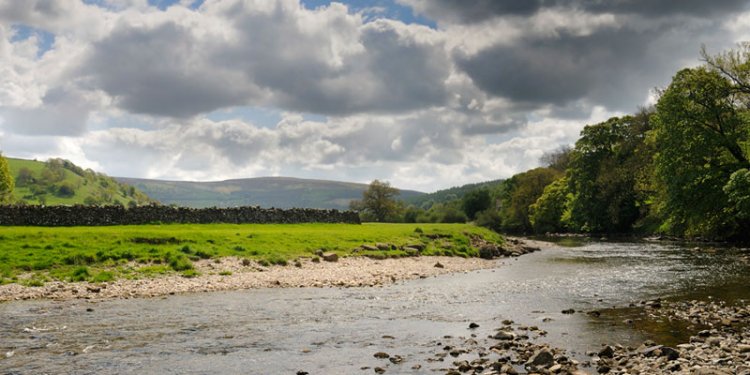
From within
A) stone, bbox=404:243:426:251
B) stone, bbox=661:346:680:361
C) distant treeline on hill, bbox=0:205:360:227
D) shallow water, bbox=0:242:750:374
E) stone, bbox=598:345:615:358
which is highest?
distant treeline on hill, bbox=0:205:360:227

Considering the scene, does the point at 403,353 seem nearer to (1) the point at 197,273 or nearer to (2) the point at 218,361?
(2) the point at 218,361

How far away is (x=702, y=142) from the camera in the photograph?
149 ft

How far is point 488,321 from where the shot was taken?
60.4ft

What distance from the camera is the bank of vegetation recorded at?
146 feet

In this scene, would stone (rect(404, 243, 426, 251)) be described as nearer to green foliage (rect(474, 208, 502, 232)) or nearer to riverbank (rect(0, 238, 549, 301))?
riverbank (rect(0, 238, 549, 301))

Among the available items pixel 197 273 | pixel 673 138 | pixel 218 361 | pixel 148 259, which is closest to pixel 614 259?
pixel 673 138

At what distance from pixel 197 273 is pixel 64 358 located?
54.4 ft

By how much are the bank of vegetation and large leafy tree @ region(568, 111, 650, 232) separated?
0.54 ft

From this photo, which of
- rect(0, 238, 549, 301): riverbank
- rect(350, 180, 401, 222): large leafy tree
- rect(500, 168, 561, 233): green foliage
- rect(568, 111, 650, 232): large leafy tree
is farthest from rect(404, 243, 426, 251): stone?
rect(500, 168, 561, 233): green foliage

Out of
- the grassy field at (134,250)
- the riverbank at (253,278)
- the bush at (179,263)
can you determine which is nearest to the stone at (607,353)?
the riverbank at (253,278)

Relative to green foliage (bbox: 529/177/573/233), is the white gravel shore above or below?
below

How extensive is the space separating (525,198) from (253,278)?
102m

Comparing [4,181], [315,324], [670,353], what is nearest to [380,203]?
[4,181]

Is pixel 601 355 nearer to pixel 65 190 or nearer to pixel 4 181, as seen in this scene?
pixel 4 181
